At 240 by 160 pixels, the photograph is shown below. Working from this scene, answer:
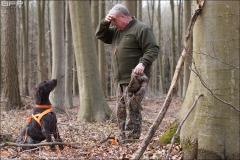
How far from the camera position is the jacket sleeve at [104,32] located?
16.3ft

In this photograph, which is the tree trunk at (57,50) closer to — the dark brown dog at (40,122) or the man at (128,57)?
the dark brown dog at (40,122)

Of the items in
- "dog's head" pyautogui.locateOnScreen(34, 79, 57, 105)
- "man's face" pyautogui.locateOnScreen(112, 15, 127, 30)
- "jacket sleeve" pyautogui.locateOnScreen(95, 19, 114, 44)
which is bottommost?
"dog's head" pyautogui.locateOnScreen(34, 79, 57, 105)

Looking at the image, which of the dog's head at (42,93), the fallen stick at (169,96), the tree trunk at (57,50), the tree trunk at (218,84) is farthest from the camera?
the tree trunk at (57,50)

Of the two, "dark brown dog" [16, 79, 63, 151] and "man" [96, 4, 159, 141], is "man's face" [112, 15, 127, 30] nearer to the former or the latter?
"man" [96, 4, 159, 141]

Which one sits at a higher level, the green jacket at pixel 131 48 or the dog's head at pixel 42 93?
the green jacket at pixel 131 48

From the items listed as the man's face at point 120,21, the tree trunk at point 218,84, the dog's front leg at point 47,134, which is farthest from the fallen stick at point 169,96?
the dog's front leg at point 47,134

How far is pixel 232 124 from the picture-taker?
3.55 meters

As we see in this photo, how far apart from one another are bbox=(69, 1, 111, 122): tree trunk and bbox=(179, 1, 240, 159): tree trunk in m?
5.31

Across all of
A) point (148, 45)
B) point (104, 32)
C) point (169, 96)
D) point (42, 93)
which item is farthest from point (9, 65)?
point (169, 96)

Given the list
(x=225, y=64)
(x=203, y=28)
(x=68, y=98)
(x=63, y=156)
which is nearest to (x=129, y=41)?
(x=203, y=28)

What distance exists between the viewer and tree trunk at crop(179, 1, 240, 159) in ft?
11.7

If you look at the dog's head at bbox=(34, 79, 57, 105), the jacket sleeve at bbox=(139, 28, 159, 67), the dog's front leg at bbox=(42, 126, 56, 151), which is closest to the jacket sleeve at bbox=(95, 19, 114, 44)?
the jacket sleeve at bbox=(139, 28, 159, 67)

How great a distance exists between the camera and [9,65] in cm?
1170

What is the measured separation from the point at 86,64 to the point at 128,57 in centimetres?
401
